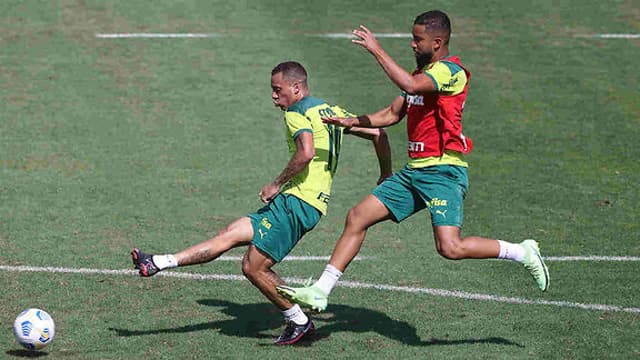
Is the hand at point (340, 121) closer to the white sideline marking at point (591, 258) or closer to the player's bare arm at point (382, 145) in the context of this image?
the player's bare arm at point (382, 145)

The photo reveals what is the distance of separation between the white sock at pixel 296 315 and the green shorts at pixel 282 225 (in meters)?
0.42

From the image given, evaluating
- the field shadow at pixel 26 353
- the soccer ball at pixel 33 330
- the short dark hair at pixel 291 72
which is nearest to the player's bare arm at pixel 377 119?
the short dark hair at pixel 291 72

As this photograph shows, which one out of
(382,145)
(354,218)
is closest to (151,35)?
(382,145)

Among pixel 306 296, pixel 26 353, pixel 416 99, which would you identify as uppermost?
pixel 416 99

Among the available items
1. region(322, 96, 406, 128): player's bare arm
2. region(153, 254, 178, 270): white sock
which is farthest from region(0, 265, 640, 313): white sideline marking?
region(322, 96, 406, 128): player's bare arm

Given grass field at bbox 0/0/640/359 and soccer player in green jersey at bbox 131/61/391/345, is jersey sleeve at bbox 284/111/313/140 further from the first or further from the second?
grass field at bbox 0/0/640/359

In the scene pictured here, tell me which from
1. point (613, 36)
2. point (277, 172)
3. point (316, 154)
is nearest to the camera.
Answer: point (316, 154)

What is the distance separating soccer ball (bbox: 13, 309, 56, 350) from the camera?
359 inches

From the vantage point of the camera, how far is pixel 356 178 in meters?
14.7

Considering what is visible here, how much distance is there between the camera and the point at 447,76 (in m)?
9.47

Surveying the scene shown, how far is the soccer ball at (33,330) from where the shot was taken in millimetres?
9109

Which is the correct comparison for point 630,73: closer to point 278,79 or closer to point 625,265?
point 625,265

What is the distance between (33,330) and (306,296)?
2106 mm

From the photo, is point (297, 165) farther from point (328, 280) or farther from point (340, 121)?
point (328, 280)
